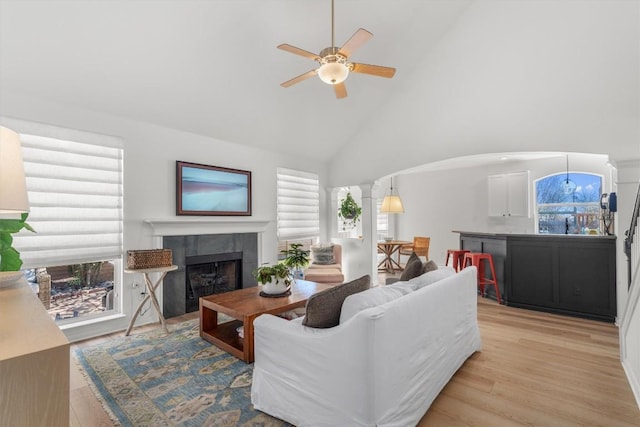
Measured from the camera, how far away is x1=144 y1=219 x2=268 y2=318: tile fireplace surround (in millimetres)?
3893

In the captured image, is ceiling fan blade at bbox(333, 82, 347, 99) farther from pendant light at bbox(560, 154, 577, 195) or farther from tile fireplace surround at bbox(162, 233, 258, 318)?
pendant light at bbox(560, 154, 577, 195)

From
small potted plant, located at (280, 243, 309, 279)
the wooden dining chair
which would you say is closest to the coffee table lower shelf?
small potted plant, located at (280, 243, 309, 279)

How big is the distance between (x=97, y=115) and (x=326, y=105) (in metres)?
2.97

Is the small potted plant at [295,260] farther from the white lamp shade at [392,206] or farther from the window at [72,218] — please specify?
the white lamp shade at [392,206]

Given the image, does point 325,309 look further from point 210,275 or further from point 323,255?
point 323,255

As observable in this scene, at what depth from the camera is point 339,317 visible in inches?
73.7

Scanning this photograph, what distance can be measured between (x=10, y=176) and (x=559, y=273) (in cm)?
523

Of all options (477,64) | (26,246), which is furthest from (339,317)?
(477,64)

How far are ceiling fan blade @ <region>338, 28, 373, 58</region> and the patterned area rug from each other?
2731mm

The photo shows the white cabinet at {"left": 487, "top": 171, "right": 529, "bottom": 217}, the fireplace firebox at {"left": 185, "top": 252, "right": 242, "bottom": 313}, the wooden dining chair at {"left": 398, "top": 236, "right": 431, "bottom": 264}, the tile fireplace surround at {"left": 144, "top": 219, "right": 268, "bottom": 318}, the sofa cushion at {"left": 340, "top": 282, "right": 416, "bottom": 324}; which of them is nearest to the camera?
the sofa cushion at {"left": 340, "top": 282, "right": 416, "bottom": 324}

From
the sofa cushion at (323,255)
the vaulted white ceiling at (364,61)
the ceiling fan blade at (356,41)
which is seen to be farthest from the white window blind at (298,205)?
the ceiling fan blade at (356,41)

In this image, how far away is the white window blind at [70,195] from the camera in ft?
9.76

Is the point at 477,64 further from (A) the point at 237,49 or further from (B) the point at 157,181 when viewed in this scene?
(B) the point at 157,181

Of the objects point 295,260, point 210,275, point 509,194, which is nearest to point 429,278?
point 295,260
